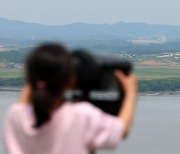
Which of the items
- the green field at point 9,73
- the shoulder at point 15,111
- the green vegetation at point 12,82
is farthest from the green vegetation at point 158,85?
the shoulder at point 15,111

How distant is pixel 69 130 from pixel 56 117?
25mm

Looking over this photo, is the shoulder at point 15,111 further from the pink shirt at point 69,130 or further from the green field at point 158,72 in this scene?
the green field at point 158,72

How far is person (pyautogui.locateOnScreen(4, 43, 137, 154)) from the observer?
Answer: 876 millimetres

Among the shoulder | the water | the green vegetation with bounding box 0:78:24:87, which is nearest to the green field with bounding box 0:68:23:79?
the green vegetation with bounding box 0:78:24:87

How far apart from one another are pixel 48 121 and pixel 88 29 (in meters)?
115

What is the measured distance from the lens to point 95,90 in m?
0.95

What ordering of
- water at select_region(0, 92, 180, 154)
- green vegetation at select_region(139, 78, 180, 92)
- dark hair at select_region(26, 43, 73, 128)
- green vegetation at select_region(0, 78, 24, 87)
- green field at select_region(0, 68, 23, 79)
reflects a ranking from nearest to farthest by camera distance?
1. dark hair at select_region(26, 43, 73, 128)
2. water at select_region(0, 92, 180, 154)
3. green vegetation at select_region(0, 78, 24, 87)
4. green vegetation at select_region(139, 78, 180, 92)
5. green field at select_region(0, 68, 23, 79)

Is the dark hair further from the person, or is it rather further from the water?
the water

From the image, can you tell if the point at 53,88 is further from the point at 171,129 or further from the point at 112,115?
the point at 171,129

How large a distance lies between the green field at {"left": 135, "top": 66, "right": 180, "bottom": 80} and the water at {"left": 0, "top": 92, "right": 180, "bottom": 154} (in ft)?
29.4

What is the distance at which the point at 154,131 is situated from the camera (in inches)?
511

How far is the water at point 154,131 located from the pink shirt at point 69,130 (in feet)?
25.5

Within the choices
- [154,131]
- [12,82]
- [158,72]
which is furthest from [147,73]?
[154,131]

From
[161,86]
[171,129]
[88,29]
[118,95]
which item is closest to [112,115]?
[118,95]
